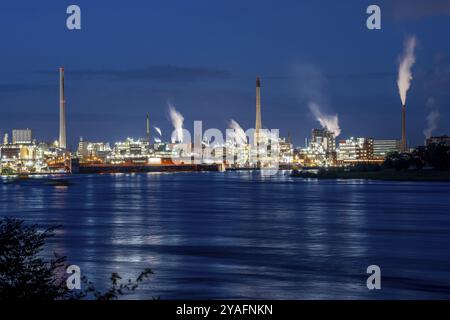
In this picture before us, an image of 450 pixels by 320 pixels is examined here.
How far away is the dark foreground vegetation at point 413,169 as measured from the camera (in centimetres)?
7825

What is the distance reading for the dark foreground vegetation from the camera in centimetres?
7825

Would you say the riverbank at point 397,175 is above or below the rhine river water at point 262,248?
above

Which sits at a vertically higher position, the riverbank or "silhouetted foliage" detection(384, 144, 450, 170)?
"silhouetted foliage" detection(384, 144, 450, 170)

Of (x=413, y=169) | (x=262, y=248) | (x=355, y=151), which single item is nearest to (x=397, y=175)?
(x=413, y=169)

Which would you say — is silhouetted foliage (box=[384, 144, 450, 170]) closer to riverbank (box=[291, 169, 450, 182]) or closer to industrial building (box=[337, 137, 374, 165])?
riverbank (box=[291, 169, 450, 182])

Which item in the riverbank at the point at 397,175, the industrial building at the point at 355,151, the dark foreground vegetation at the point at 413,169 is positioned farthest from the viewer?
the industrial building at the point at 355,151

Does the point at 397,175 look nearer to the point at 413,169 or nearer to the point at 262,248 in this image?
the point at 413,169

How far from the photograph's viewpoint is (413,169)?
89500 mm

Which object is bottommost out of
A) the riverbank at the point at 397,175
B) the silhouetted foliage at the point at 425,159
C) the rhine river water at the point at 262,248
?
the rhine river water at the point at 262,248

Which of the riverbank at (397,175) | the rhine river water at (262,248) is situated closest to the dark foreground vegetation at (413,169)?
the riverbank at (397,175)

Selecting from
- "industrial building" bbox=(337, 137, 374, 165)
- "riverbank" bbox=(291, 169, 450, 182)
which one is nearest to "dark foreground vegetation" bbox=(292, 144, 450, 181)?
A: "riverbank" bbox=(291, 169, 450, 182)

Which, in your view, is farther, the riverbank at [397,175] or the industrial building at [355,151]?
the industrial building at [355,151]

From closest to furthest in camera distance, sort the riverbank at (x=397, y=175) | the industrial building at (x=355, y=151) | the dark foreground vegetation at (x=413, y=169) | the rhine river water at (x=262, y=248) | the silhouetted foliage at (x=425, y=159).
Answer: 1. the rhine river water at (x=262, y=248)
2. the riverbank at (x=397, y=175)
3. the dark foreground vegetation at (x=413, y=169)
4. the silhouetted foliage at (x=425, y=159)
5. the industrial building at (x=355, y=151)

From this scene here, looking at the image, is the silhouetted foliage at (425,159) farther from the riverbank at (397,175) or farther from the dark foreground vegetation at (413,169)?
the riverbank at (397,175)
